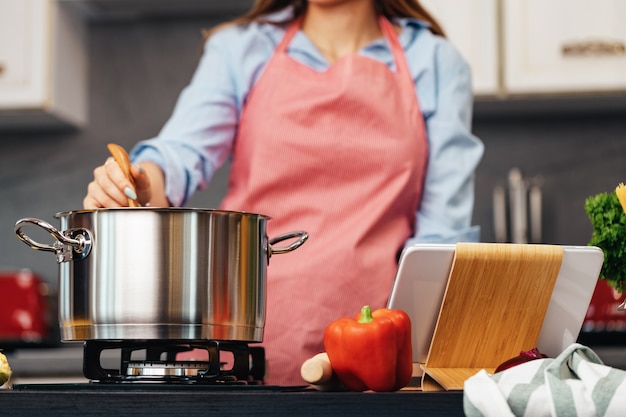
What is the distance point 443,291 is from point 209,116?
2.35 ft

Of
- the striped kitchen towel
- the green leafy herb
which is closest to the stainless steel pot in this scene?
the striped kitchen towel

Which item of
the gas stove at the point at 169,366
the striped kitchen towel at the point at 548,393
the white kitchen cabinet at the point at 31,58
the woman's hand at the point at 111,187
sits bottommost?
the gas stove at the point at 169,366

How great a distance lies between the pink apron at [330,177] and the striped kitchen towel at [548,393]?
0.73 metres

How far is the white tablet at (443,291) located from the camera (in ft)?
3.17

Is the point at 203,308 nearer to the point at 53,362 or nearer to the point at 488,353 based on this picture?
the point at 488,353

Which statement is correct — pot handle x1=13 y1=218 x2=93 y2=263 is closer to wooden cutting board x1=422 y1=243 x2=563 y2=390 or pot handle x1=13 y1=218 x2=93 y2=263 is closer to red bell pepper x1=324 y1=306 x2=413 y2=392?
red bell pepper x1=324 y1=306 x2=413 y2=392

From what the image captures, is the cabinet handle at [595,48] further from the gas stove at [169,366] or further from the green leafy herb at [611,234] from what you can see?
the gas stove at [169,366]

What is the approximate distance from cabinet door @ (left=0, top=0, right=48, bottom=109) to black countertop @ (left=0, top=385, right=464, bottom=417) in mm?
1886

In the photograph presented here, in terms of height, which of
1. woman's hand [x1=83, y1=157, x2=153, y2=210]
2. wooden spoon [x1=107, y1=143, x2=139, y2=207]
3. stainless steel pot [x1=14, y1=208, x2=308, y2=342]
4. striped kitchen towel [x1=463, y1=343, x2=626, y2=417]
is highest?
wooden spoon [x1=107, y1=143, x2=139, y2=207]

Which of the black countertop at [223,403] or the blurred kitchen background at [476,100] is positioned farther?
the blurred kitchen background at [476,100]

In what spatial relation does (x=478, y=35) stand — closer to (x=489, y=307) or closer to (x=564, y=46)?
(x=564, y=46)

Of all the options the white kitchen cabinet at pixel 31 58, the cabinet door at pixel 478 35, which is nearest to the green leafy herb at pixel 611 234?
the cabinet door at pixel 478 35

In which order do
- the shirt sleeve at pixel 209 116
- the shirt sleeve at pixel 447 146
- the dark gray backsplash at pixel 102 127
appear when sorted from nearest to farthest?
1. the shirt sleeve at pixel 209 116
2. the shirt sleeve at pixel 447 146
3. the dark gray backsplash at pixel 102 127

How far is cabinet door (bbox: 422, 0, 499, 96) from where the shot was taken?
2480 millimetres
